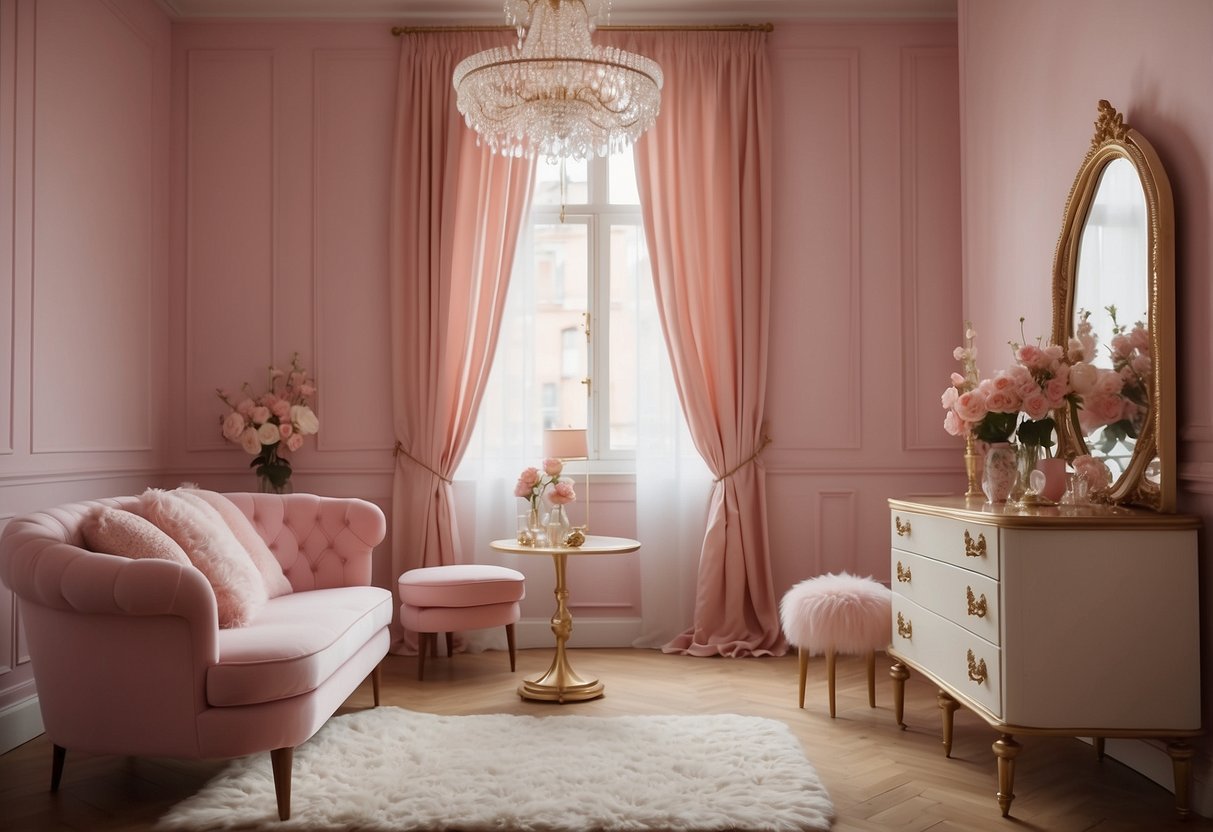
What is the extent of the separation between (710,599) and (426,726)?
187 cm

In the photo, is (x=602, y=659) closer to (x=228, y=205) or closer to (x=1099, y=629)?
(x=1099, y=629)

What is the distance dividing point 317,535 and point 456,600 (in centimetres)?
67

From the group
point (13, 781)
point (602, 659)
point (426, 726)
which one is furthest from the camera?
point (602, 659)

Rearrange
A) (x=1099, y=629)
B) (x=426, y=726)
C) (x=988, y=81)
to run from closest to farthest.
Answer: (x=1099, y=629) → (x=426, y=726) → (x=988, y=81)

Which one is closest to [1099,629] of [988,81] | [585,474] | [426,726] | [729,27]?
[426,726]

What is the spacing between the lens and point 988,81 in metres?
4.26

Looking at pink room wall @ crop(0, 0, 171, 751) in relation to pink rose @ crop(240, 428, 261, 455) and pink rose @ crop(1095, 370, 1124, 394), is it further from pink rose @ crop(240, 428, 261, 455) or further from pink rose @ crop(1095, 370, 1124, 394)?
pink rose @ crop(1095, 370, 1124, 394)

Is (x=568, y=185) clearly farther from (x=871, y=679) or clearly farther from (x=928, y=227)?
(x=871, y=679)

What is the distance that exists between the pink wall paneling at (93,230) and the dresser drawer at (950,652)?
133 inches

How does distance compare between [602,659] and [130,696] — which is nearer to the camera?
[130,696]

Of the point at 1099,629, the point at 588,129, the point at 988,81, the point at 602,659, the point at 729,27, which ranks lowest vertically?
the point at 602,659

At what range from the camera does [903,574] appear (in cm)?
357

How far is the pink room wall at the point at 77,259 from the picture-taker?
365cm

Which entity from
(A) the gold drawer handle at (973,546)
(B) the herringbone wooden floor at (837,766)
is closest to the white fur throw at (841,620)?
(B) the herringbone wooden floor at (837,766)
